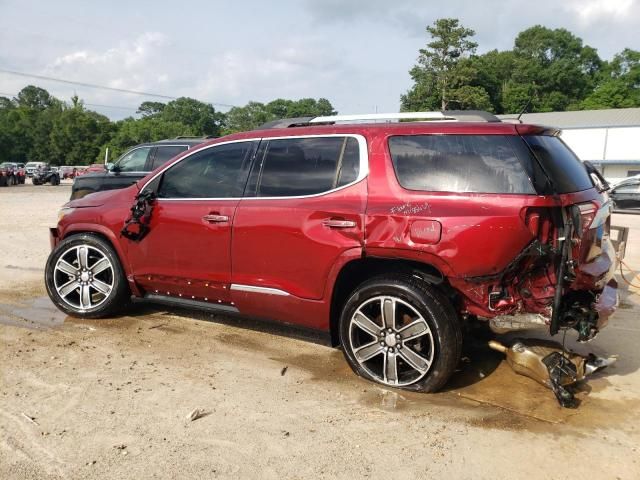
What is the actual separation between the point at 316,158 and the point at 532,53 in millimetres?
97051

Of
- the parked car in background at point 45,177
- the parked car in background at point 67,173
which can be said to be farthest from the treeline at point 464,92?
the parked car in background at point 45,177

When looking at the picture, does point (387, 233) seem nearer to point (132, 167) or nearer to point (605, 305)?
point (605, 305)

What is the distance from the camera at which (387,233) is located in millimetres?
3701

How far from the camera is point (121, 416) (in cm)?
336

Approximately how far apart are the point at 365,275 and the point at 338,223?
457 millimetres

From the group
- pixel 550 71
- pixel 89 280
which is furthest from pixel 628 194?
pixel 550 71

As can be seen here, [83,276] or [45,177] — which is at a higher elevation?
[83,276]

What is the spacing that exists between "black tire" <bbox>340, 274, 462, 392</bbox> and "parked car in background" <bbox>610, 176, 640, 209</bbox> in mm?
17992

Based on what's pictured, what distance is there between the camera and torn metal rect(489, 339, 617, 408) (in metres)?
3.58

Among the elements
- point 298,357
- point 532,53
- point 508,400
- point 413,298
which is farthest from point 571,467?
point 532,53

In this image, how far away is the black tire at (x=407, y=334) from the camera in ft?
11.8

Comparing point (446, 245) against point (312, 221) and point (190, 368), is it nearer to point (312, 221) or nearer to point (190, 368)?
point (312, 221)

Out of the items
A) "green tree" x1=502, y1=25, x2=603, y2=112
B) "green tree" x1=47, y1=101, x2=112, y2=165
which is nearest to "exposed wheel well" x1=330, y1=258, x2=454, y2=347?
"green tree" x1=502, y1=25, x2=603, y2=112

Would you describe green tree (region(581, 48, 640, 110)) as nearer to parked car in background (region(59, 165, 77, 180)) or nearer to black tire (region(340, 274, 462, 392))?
parked car in background (region(59, 165, 77, 180))
